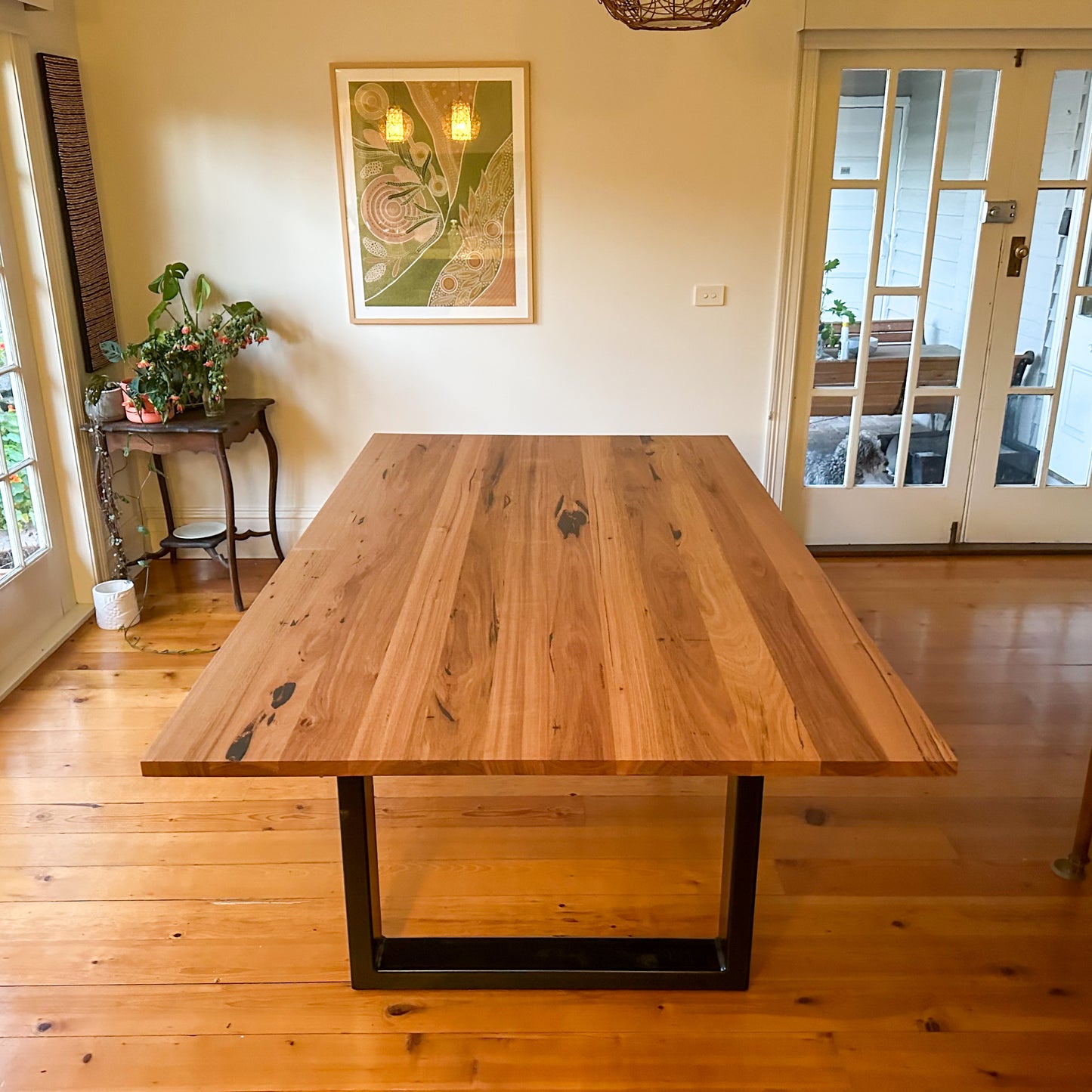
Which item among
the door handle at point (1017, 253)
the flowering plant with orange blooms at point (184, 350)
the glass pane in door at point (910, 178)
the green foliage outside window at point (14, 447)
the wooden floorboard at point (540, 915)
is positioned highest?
the glass pane in door at point (910, 178)

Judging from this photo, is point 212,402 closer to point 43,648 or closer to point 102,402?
point 102,402

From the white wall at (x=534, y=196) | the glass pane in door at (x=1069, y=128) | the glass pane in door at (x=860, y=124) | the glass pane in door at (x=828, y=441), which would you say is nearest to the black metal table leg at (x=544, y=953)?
the white wall at (x=534, y=196)

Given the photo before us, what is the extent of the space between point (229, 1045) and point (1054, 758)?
2.19m

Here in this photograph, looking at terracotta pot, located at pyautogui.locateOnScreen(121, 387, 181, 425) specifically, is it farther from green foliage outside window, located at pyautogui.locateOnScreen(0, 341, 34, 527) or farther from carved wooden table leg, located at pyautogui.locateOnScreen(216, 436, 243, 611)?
green foliage outside window, located at pyautogui.locateOnScreen(0, 341, 34, 527)

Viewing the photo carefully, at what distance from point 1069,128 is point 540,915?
11.3 feet

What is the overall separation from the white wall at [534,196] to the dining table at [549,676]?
1.48 metres

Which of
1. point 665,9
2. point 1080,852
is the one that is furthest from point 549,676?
point 1080,852

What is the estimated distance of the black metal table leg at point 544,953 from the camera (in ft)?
6.10

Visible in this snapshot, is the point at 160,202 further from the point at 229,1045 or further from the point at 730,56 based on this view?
the point at 229,1045

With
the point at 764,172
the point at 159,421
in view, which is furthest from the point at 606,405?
the point at 159,421

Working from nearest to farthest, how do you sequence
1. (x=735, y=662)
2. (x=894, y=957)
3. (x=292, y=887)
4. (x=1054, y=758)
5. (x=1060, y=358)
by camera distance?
(x=735, y=662), (x=894, y=957), (x=292, y=887), (x=1054, y=758), (x=1060, y=358)

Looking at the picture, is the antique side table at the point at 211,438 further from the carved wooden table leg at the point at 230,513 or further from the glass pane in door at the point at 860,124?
the glass pane in door at the point at 860,124

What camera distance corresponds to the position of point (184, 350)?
355cm

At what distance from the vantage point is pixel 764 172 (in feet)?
12.2
